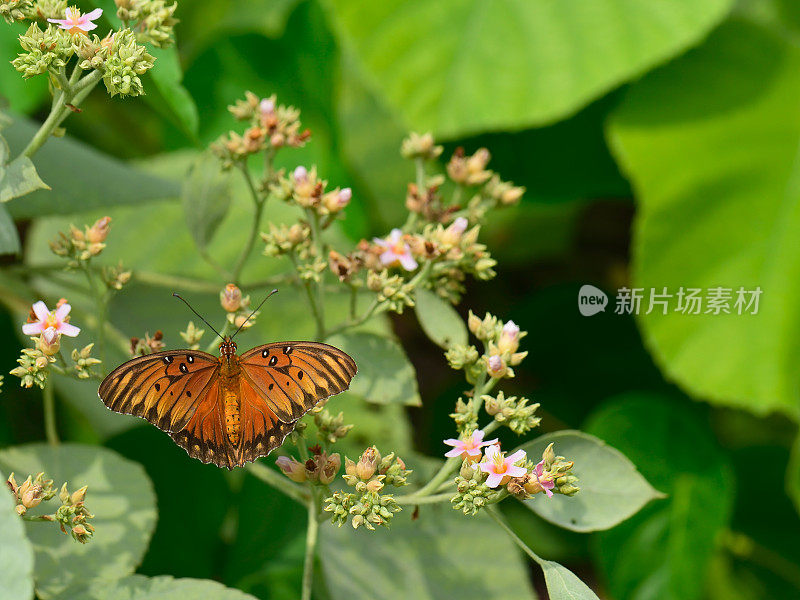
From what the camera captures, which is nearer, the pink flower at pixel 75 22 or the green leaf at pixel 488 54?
the pink flower at pixel 75 22

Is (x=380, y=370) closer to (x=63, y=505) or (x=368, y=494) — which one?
(x=368, y=494)

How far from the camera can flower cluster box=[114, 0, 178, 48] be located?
21.7 inches

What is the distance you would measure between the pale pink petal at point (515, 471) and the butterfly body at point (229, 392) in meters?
0.12

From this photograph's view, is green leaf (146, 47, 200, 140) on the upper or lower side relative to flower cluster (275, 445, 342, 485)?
upper

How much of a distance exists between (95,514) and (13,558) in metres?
0.26

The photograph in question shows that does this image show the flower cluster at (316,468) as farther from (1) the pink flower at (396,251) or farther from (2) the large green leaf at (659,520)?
(2) the large green leaf at (659,520)

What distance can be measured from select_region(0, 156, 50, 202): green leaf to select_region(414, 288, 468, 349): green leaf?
0.94 feet

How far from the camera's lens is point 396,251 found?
0.62m

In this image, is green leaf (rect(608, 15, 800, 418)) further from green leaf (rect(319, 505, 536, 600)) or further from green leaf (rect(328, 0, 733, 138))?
green leaf (rect(319, 505, 536, 600))

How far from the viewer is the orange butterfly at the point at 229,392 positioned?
54 centimetres

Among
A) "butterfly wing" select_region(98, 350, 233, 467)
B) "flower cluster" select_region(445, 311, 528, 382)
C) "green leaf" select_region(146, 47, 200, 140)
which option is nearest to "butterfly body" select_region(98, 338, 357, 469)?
"butterfly wing" select_region(98, 350, 233, 467)

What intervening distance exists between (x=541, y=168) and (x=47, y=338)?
95 cm

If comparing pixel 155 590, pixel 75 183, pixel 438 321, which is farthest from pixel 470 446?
pixel 75 183

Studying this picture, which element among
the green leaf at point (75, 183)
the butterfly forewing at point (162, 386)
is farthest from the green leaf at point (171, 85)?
the butterfly forewing at point (162, 386)
